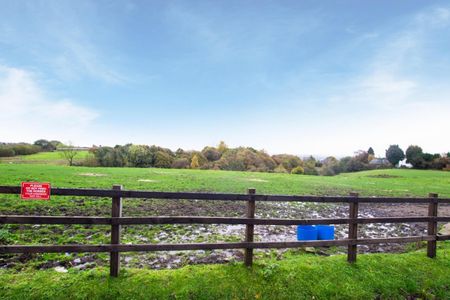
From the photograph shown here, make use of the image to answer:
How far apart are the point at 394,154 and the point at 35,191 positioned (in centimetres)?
10908

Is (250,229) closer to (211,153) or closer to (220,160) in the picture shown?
(220,160)

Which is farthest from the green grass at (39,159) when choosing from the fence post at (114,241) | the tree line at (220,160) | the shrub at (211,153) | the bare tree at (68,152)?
the fence post at (114,241)

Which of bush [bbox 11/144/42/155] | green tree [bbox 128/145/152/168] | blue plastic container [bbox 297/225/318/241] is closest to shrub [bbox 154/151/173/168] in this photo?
green tree [bbox 128/145/152/168]

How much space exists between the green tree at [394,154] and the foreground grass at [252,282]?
102m

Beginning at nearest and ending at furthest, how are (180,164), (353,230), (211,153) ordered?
(353,230) < (180,164) < (211,153)

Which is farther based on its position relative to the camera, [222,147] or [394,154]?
[222,147]

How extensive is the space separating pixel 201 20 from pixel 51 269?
18717 millimetres

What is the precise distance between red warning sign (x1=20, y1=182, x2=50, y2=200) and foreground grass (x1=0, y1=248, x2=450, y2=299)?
4.71 feet

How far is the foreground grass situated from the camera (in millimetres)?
3891

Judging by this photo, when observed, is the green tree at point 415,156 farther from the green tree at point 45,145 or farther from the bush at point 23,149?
the green tree at point 45,145

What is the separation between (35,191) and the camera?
4.03 m

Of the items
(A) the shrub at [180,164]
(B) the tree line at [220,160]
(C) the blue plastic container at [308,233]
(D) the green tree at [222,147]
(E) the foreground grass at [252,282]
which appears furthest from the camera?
(D) the green tree at [222,147]

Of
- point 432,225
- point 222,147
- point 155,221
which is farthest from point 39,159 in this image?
point 432,225

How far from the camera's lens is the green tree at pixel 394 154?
88.2 m
